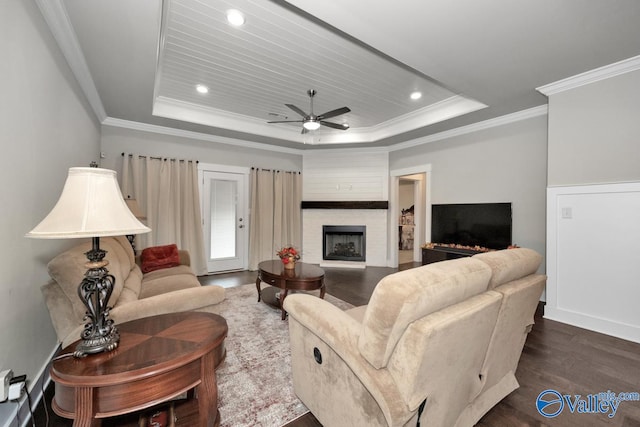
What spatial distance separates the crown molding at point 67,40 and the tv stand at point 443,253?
5155 millimetres

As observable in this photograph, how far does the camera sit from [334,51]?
283 centimetres

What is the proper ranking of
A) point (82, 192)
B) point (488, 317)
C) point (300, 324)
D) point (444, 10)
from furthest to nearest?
point (444, 10) < point (300, 324) < point (488, 317) < point (82, 192)

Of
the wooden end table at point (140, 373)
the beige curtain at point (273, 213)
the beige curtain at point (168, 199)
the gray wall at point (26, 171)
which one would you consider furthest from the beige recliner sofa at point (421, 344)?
the beige curtain at point (273, 213)

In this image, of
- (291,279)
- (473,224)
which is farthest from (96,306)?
(473,224)

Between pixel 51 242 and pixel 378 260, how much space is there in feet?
17.2

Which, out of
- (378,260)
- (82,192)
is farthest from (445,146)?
(82,192)

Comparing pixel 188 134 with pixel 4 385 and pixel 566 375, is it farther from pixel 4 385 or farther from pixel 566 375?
pixel 566 375

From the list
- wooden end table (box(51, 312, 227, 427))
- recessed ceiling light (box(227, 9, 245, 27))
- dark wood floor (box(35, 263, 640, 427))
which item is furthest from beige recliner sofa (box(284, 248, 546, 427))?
recessed ceiling light (box(227, 9, 245, 27))

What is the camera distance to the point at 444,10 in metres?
2.03

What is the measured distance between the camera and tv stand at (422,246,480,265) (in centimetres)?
423

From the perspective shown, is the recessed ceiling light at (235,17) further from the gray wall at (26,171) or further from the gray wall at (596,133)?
the gray wall at (596,133)

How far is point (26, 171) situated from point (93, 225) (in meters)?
1.11

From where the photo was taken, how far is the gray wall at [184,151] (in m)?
4.28

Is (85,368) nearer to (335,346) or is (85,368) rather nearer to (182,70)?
(335,346)
